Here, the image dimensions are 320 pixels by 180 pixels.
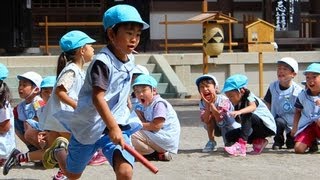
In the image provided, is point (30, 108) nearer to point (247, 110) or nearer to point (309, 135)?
point (247, 110)

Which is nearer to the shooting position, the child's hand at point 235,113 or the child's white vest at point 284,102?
the child's hand at point 235,113

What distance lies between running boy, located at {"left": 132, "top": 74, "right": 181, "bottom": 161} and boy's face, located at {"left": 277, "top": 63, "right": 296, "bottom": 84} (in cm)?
149

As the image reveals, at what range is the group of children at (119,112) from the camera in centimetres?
449

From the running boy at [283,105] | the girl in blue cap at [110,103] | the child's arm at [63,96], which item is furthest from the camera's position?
the running boy at [283,105]

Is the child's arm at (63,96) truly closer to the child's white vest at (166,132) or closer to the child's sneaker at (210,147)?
the child's white vest at (166,132)

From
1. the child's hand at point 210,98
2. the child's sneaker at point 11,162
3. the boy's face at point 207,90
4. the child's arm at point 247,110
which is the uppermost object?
the boy's face at point 207,90

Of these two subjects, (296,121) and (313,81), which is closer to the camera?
(313,81)

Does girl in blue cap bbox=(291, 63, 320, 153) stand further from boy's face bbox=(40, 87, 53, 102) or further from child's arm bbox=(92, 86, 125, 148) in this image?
child's arm bbox=(92, 86, 125, 148)

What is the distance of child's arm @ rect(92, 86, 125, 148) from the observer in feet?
14.0

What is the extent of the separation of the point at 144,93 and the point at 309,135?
1.94 meters

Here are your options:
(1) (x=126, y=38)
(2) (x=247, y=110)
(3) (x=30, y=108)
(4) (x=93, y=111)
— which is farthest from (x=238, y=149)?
(1) (x=126, y=38)

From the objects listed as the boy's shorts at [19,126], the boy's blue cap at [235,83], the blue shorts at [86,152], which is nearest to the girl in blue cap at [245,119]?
the boy's blue cap at [235,83]

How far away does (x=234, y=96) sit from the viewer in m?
7.37

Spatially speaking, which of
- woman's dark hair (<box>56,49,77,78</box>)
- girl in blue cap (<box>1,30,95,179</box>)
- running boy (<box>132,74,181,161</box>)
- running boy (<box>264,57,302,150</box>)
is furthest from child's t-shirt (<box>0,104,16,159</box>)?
running boy (<box>264,57,302,150</box>)
